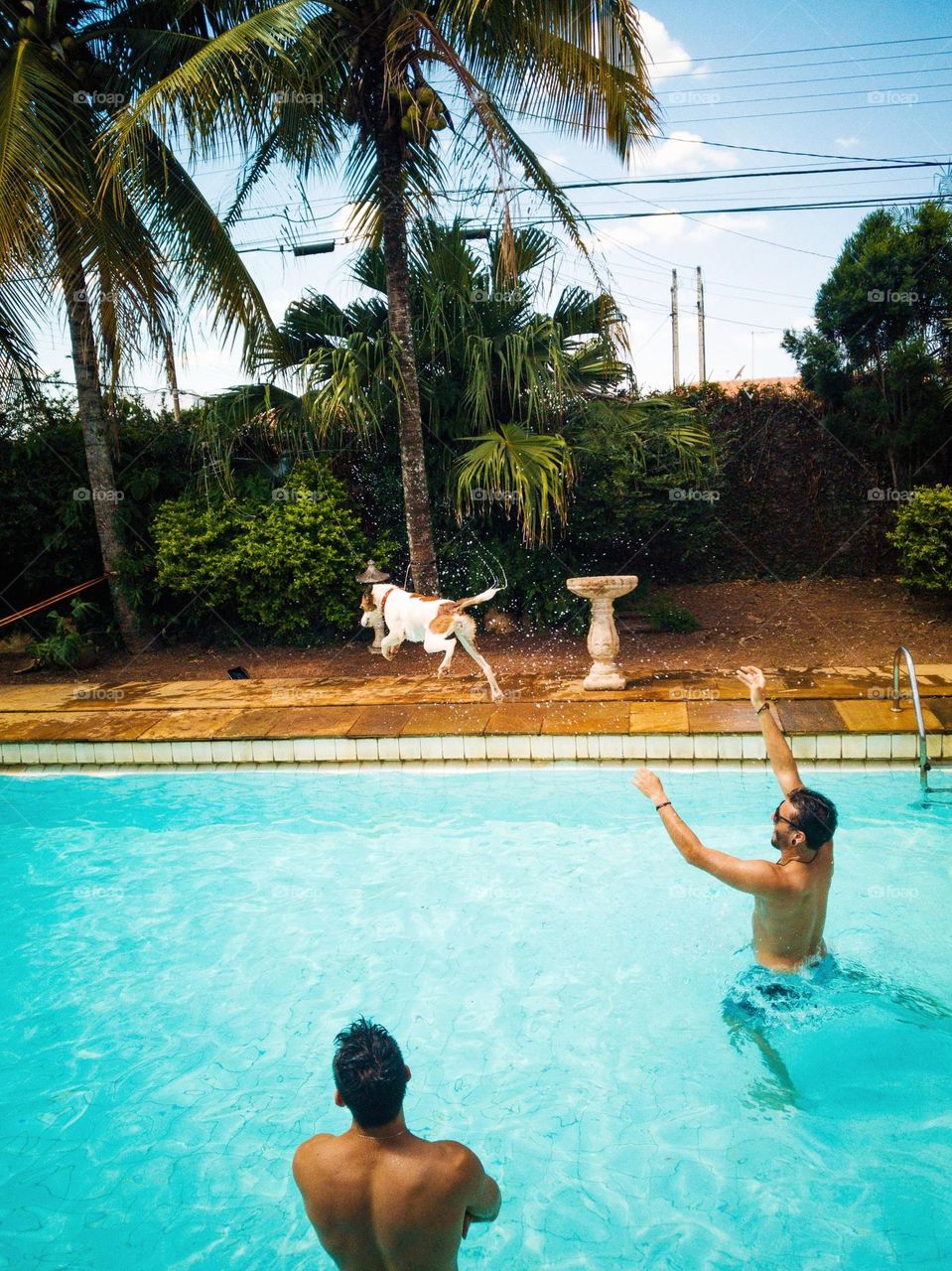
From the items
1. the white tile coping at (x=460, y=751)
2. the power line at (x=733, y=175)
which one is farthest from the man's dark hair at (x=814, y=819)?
the power line at (x=733, y=175)

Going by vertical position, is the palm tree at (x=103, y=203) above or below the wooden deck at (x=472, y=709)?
above

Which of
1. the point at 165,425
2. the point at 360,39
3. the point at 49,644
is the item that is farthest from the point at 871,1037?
the point at 165,425

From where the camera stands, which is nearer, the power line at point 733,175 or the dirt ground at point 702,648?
the dirt ground at point 702,648

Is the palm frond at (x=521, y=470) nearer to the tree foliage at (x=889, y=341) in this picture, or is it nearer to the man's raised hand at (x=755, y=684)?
the man's raised hand at (x=755, y=684)

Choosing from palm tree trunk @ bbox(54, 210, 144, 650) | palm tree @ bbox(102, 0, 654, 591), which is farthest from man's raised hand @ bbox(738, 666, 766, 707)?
palm tree trunk @ bbox(54, 210, 144, 650)

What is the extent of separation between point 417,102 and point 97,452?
17.7 ft

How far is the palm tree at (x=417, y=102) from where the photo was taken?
8.26 meters

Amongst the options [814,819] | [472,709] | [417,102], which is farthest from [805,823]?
[417,102]

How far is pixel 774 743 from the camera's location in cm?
427

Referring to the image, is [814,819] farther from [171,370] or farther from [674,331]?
[674,331]

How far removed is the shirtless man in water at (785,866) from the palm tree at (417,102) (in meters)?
6.08

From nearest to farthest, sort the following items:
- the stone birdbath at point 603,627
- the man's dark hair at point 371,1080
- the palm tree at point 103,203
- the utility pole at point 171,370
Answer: the man's dark hair at point 371,1080
the stone birdbath at point 603,627
the palm tree at point 103,203
the utility pole at point 171,370

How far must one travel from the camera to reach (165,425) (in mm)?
12172

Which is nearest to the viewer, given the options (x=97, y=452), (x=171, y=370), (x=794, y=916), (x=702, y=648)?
(x=794, y=916)
